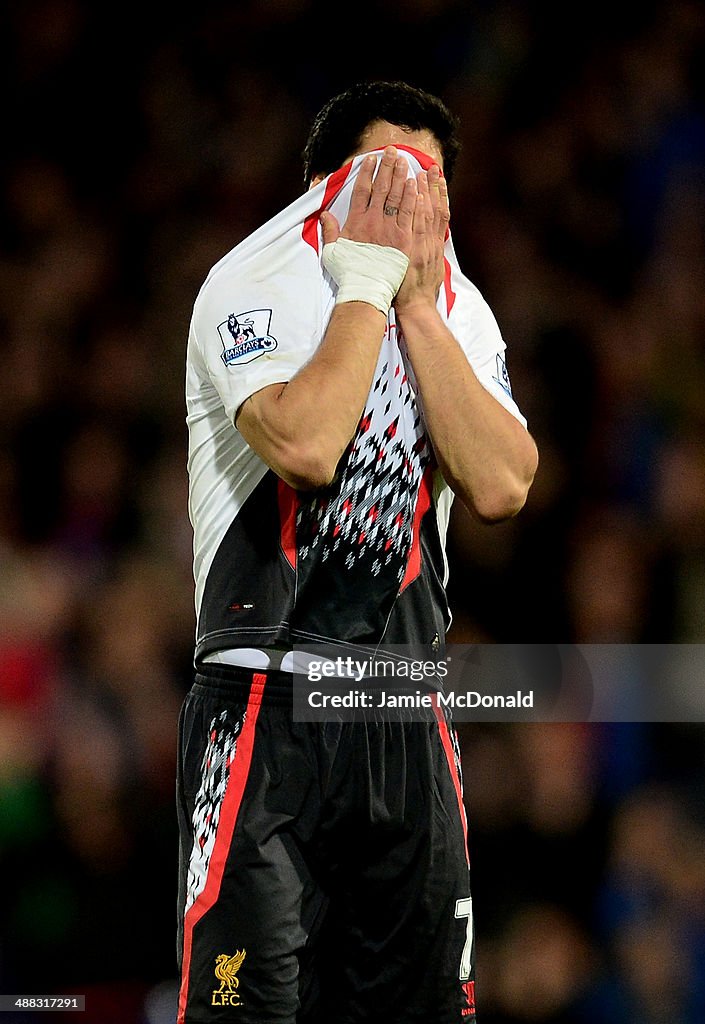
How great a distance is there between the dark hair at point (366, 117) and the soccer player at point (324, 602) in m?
0.19

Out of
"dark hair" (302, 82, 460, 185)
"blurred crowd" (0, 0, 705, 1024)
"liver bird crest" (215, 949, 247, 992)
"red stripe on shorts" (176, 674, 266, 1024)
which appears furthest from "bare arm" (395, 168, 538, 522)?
"blurred crowd" (0, 0, 705, 1024)

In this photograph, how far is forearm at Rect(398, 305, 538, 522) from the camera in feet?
6.27

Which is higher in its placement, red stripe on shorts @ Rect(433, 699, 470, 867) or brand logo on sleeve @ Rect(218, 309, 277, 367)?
brand logo on sleeve @ Rect(218, 309, 277, 367)

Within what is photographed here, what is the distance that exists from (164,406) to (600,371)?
1468 mm

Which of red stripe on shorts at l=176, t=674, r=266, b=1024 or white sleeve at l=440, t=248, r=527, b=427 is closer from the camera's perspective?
red stripe on shorts at l=176, t=674, r=266, b=1024

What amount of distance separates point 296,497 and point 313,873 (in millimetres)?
579

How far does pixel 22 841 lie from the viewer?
3.51m

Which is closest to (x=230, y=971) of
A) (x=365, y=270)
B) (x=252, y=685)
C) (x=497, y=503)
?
(x=252, y=685)

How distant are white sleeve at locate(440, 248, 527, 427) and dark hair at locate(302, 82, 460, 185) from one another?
0.80 ft

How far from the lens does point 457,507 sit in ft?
13.0

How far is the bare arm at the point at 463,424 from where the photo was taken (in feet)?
6.27

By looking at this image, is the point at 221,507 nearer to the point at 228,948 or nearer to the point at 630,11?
the point at 228,948

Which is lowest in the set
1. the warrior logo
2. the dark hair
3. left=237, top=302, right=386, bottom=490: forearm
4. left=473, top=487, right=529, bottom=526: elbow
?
the warrior logo

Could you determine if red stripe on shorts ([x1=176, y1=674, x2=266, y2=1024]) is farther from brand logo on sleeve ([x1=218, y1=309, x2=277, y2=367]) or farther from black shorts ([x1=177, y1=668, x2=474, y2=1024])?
brand logo on sleeve ([x1=218, y1=309, x2=277, y2=367])
